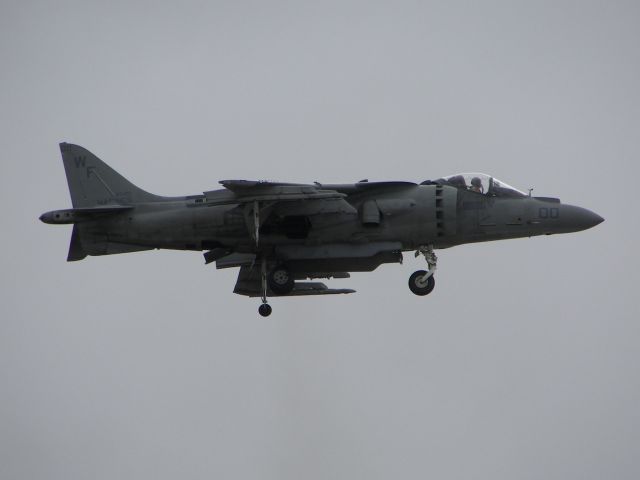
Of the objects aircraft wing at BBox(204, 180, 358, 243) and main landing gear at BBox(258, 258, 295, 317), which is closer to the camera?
aircraft wing at BBox(204, 180, 358, 243)

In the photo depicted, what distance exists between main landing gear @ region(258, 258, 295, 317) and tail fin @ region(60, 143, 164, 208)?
4076mm

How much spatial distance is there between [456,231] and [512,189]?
2062mm

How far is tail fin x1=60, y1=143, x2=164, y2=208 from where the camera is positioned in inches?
1323

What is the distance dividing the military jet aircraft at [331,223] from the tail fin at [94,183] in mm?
651

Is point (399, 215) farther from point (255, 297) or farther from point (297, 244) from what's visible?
point (255, 297)

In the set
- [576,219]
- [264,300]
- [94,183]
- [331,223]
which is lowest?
[264,300]

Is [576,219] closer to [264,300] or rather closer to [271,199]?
[271,199]

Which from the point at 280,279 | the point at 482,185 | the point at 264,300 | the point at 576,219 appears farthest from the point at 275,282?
the point at 576,219

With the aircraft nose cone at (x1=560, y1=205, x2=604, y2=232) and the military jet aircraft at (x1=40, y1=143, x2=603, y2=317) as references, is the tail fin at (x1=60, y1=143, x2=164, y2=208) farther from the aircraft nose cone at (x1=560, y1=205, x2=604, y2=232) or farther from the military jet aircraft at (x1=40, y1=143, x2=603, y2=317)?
the aircraft nose cone at (x1=560, y1=205, x2=604, y2=232)

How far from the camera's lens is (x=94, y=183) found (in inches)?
1342

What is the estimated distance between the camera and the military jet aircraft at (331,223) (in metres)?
31.5

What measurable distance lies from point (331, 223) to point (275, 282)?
7.65 ft

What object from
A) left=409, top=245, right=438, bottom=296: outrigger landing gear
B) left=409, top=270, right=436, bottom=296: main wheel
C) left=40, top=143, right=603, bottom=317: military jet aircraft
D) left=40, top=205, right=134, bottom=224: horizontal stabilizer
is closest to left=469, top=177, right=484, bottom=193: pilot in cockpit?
left=40, top=143, right=603, bottom=317: military jet aircraft

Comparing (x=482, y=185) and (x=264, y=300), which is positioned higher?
(x=482, y=185)
